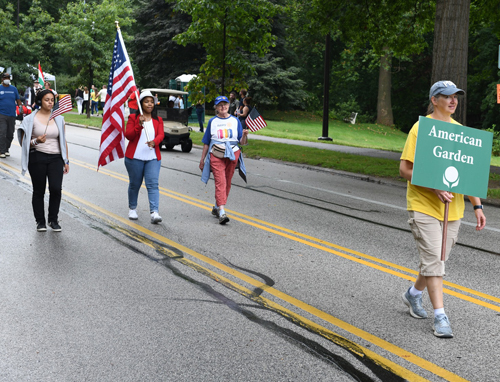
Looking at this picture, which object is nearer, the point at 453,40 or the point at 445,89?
the point at 445,89

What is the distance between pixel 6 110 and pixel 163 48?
98.5ft

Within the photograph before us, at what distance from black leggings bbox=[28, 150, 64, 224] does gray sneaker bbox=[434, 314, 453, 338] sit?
17.2 ft

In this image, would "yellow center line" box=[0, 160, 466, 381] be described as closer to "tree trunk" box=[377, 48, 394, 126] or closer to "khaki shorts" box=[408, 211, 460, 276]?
"khaki shorts" box=[408, 211, 460, 276]

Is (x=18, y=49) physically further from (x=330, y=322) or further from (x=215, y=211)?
(x=330, y=322)

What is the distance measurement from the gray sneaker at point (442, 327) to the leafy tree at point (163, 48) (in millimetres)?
40199

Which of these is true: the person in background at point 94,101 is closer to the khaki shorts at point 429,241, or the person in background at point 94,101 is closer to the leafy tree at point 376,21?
the leafy tree at point 376,21

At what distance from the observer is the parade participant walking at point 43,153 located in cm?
762

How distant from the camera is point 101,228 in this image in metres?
7.94

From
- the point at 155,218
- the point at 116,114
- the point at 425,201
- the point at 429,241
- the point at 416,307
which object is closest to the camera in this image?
the point at 429,241

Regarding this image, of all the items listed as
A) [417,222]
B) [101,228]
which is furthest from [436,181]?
[101,228]

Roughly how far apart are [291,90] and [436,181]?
124 feet

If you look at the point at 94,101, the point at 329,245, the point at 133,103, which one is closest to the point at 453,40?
the point at 329,245

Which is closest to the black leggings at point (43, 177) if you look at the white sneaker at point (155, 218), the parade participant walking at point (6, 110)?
the white sneaker at point (155, 218)

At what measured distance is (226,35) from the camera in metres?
20.8
